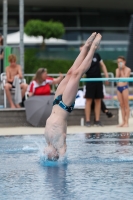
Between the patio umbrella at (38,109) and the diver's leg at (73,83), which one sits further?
the patio umbrella at (38,109)

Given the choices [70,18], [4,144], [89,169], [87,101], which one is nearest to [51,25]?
[70,18]

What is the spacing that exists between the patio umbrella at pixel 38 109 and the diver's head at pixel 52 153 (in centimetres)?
652

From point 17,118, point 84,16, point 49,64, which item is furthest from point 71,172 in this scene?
point 84,16

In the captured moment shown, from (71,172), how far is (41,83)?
769 cm

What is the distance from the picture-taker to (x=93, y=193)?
5.61 metres

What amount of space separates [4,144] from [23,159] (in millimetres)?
2065

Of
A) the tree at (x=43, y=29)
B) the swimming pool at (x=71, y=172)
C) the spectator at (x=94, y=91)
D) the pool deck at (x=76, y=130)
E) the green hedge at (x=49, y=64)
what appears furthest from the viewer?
the tree at (x=43, y=29)

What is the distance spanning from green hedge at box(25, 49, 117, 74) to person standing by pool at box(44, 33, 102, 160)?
24.4 metres

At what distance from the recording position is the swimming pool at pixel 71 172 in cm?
560

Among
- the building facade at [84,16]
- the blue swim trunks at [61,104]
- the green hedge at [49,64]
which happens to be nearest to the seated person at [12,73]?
the blue swim trunks at [61,104]

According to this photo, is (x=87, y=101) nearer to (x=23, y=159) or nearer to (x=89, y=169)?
(x=23, y=159)

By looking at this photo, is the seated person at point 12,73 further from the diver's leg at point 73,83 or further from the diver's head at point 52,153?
the diver's head at point 52,153

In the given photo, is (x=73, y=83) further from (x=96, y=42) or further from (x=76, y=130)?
(x=76, y=130)

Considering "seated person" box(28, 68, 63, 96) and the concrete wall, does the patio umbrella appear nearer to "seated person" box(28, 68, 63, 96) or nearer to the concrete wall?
the concrete wall
